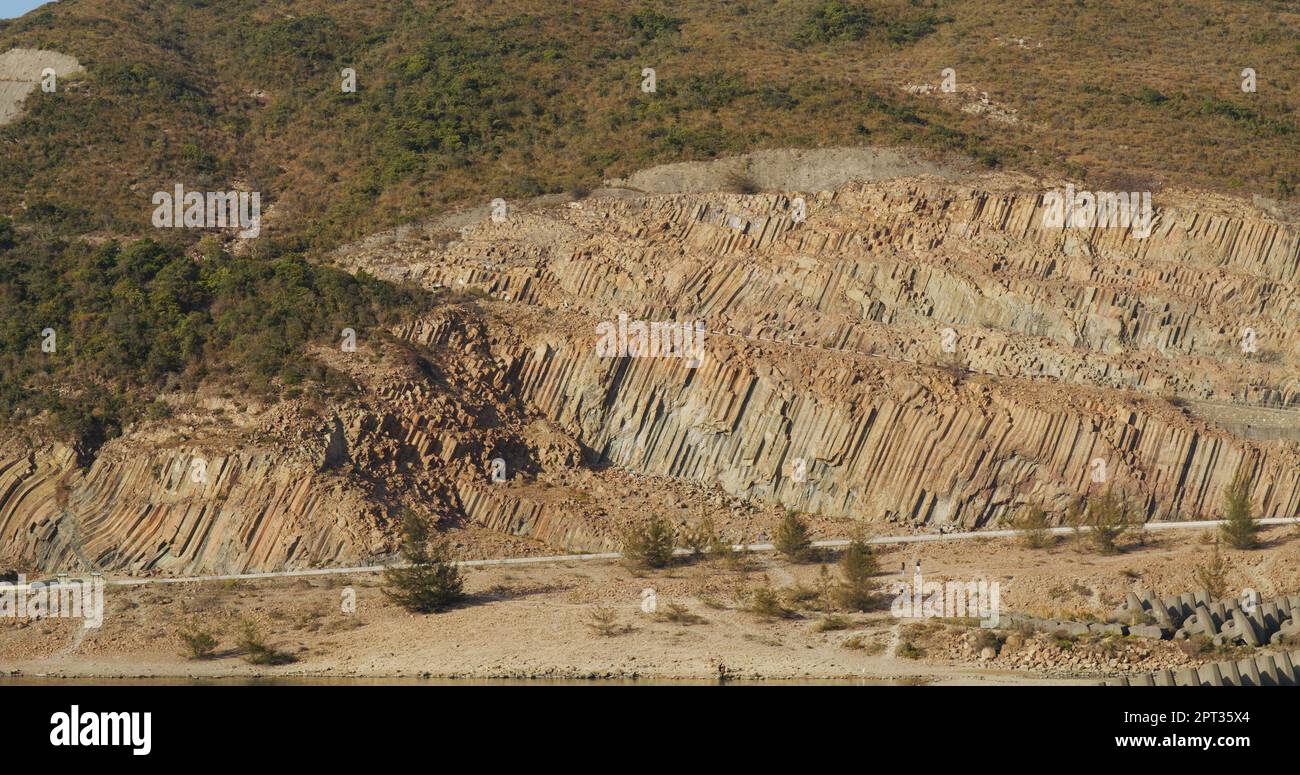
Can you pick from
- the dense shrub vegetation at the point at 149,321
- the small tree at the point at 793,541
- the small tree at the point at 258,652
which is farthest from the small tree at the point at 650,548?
the dense shrub vegetation at the point at 149,321

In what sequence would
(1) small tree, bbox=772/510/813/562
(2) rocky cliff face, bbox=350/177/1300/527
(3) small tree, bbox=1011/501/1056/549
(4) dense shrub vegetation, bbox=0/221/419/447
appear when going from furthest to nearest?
(4) dense shrub vegetation, bbox=0/221/419/447 < (2) rocky cliff face, bbox=350/177/1300/527 < (1) small tree, bbox=772/510/813/562 < (3) small tree, bbox=1011/501/1056/549

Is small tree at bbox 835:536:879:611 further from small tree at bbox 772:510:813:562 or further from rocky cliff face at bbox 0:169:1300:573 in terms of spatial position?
rocky cliff face at bbox 0:169:1300:573

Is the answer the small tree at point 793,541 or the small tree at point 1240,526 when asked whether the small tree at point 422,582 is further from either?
the small tree at point 1240,526

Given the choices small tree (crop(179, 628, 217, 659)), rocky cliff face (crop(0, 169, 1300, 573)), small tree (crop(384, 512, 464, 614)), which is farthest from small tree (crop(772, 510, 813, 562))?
small tree (crop(179, 628, 217, 659))

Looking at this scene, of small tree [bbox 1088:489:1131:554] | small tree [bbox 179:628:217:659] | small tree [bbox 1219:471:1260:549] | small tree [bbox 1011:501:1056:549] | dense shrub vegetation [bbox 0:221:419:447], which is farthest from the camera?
dense shrub vegetation [bbox 0:221:419:447]

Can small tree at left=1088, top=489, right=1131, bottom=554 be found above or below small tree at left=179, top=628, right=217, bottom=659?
above
